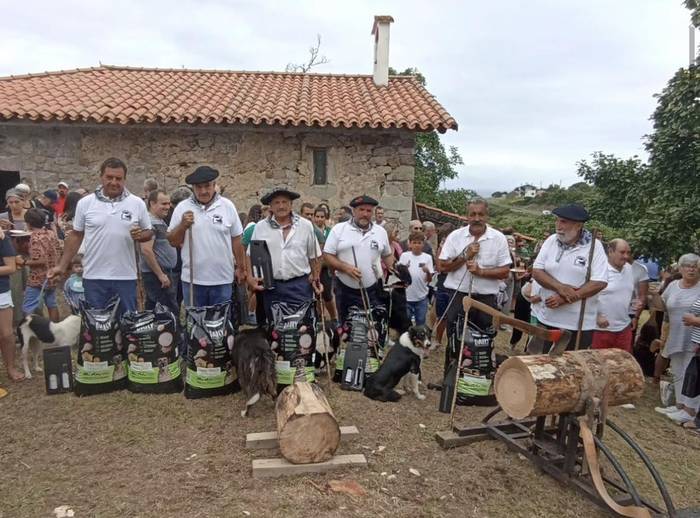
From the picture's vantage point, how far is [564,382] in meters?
3.23

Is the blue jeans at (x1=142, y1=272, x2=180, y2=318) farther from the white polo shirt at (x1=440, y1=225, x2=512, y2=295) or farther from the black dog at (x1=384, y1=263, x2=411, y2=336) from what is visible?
the white polo shirt at (x1=440, y1=225, x2=512, y2=295)

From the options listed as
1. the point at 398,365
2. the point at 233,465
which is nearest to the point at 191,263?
the point at 233,465

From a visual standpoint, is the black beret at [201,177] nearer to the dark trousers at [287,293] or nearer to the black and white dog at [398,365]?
the dark trousers at [287,293]

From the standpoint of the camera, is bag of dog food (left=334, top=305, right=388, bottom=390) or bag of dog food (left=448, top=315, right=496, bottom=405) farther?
bag of dog food (left=334, top=305, right=388, bottom=390)

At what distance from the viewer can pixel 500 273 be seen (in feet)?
15.6

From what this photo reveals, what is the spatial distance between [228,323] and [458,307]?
Answer: 2.21m

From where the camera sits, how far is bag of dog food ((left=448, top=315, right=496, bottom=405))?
4555 millimetres

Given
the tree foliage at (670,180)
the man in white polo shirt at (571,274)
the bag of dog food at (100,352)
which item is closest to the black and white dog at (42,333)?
the bag of dog food at (100,352)

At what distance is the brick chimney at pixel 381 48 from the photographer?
12055 mm

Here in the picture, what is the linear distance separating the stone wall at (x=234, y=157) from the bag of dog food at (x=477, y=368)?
224 inches

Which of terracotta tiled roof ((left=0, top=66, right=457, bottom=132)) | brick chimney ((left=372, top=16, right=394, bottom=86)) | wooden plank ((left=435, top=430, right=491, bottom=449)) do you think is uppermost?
brick chimney ((left=372, top=16, right=394, bottom=86))

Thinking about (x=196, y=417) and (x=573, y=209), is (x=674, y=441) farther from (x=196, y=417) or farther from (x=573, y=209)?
(x=196, y=417)

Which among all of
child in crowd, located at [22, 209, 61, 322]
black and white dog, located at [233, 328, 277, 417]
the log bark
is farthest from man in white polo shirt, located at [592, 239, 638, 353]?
child in crowd, located at [22, 209, 61, 322]

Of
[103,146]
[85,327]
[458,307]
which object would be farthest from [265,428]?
[103,146]
